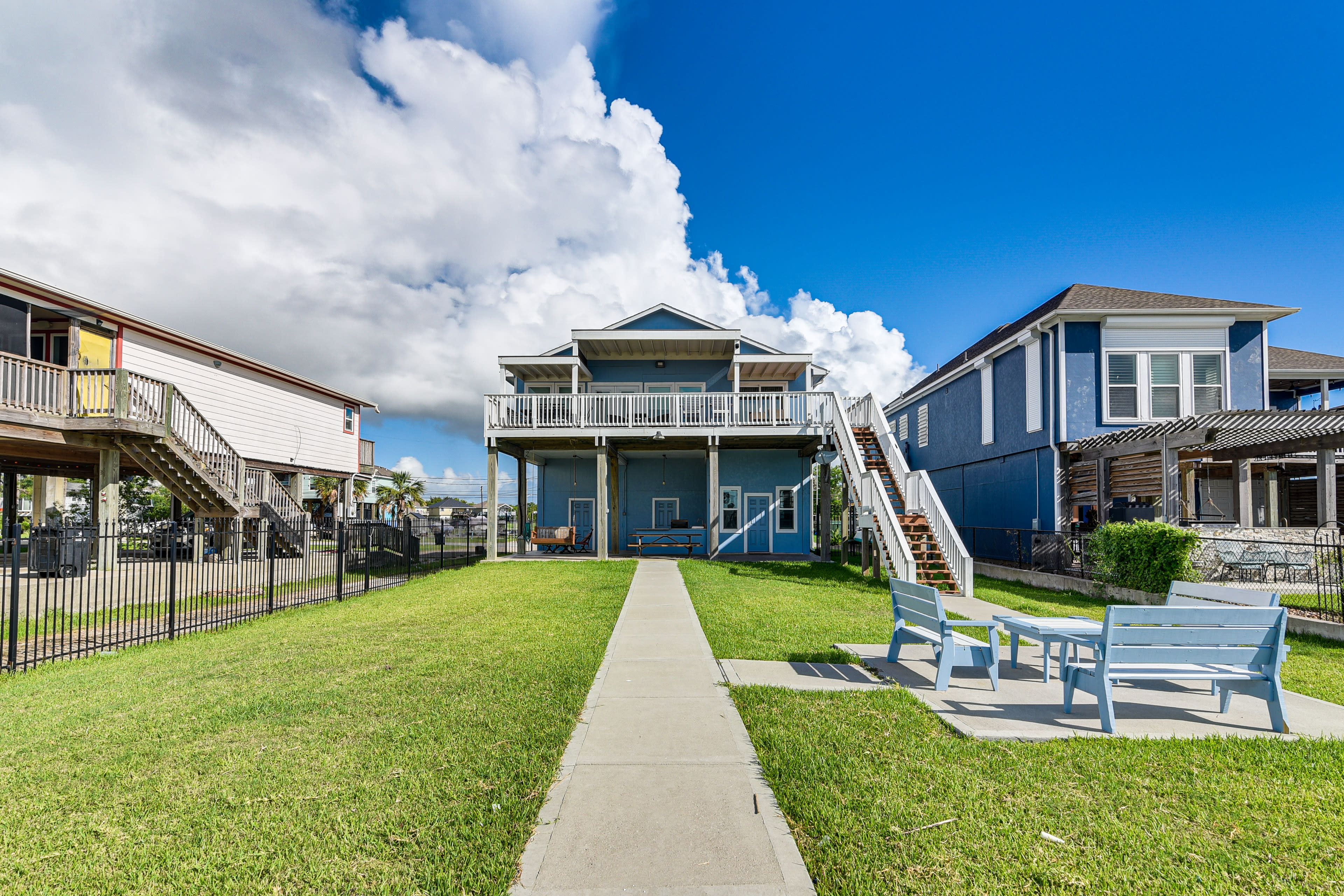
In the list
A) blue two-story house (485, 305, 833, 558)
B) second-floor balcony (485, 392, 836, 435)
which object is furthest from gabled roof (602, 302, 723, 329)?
second-floor balcony (485, 392, 836, 435)

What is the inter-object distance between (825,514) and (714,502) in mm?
3547

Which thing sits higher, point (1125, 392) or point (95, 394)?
point (1125, 392)

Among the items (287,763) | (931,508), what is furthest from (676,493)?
(287,763)

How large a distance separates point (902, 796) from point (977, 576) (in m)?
14.4

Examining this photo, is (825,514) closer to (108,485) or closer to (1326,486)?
(1326,486)

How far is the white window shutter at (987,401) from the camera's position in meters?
19.9

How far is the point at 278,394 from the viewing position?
2359cm

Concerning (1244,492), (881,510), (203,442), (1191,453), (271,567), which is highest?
(203,442)

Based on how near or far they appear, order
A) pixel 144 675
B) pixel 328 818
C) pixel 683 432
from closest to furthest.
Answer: pixel 328 818, pixel 144 675, pixel 683 432

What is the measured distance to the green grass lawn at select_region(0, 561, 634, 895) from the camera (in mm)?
3105

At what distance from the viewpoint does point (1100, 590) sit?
12.5m

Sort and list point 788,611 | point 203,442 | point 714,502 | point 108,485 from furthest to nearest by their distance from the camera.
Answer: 1. point 714,502
2. point 203,442
3. point 108,485
4. point 788,611

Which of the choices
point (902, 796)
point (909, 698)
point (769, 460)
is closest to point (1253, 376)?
point (769, 460)

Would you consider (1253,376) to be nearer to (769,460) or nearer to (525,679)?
(769,460)
